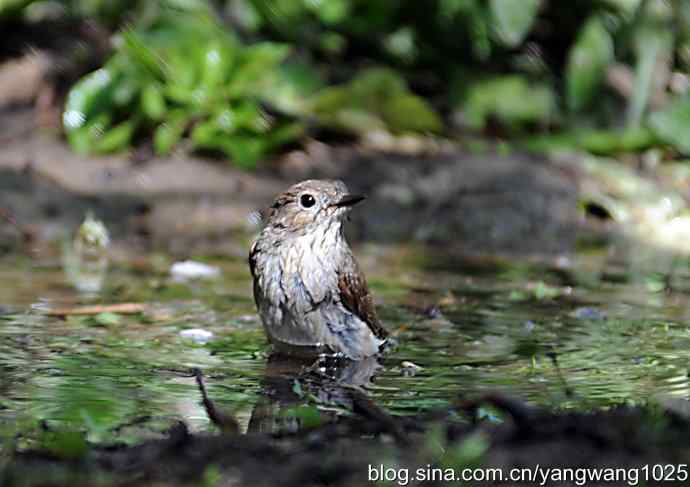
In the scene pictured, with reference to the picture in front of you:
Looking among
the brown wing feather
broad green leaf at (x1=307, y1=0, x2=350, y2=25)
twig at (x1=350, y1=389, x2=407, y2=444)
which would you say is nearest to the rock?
broad green leaf at (x1=307, y1=0, x2=350, y2=25)

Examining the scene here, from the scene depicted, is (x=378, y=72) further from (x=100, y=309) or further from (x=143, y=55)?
(x=100, y=309)

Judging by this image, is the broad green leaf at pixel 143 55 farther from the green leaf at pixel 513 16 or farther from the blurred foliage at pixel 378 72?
the green leaf at pixel 513 16

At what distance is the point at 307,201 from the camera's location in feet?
19.1

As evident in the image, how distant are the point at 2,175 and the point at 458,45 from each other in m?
3.66

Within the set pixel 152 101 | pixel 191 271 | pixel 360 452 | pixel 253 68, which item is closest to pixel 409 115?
pixel 253 68

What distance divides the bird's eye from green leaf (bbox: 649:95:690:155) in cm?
400

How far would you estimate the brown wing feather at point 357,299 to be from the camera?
552cm

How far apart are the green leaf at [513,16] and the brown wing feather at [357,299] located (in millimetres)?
3677

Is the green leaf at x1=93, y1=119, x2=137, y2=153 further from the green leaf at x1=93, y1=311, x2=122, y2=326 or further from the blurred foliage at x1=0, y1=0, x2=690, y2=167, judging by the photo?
the green leaf at x1=93, y1=311, x2=122, y2=326

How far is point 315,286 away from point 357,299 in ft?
0.69

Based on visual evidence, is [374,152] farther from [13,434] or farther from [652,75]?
[13,434]

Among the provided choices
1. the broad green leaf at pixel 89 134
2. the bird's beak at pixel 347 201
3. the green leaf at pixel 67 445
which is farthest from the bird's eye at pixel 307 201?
the broad green leaf at pixel 89 134

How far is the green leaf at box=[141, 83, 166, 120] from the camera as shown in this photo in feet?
28.5

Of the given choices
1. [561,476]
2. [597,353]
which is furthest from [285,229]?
Answer: [561,476]
